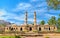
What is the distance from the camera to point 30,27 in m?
55.8

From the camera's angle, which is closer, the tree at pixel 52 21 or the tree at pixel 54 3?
the tree at pixel 54 3

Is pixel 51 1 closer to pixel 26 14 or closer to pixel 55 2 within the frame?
pixel 55 2

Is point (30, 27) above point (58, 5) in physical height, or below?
below

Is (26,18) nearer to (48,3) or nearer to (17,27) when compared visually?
(17,27)

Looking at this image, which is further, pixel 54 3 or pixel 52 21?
pixel 52 21

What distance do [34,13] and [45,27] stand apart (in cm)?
780

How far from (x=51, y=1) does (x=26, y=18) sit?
42.0m

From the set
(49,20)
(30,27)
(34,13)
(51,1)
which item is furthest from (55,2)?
Answer: (49,20)

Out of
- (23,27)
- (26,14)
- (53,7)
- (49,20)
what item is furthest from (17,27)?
(53,7)

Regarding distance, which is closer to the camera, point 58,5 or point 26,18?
point 58,5

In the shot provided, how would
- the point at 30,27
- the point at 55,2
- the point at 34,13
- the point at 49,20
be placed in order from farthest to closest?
the point at 49,20 → the point at 34,13 → the point at 30,27 → the point at 55,2

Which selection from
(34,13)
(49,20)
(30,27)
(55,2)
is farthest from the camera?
(49,20)

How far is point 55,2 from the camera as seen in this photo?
67.7 feet

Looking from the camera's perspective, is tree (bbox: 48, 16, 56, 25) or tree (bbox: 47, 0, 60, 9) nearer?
tree (bbox: 47, 0, 60, 9)
